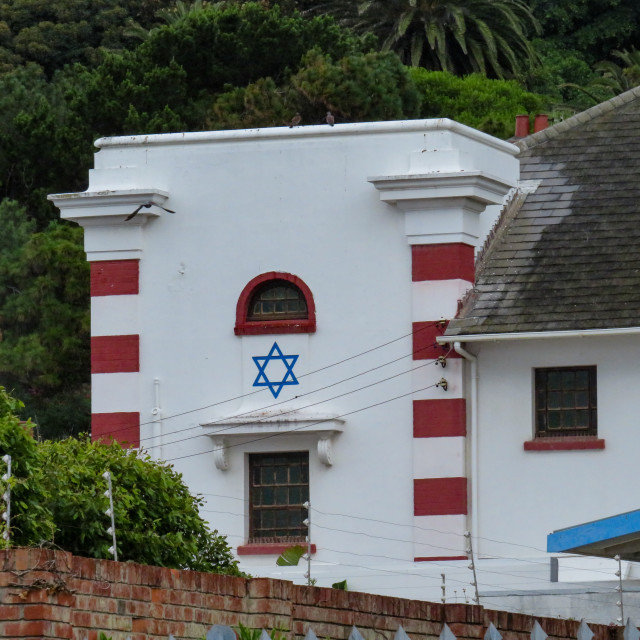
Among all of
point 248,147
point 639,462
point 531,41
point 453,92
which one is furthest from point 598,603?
point 531,41

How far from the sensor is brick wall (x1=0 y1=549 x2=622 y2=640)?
1080 cm

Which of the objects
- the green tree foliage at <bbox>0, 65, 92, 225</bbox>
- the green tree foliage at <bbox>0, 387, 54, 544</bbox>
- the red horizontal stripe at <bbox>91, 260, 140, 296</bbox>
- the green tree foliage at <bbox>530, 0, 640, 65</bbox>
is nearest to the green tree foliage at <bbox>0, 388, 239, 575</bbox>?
the green tree foliage at <bbox>0, 387, 54, 544</bbox>

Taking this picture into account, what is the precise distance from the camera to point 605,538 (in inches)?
549

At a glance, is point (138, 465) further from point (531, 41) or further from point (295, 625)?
point (531, 41)

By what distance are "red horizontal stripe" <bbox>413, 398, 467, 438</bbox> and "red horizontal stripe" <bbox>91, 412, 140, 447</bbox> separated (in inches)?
152

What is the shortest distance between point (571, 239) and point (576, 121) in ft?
9.48

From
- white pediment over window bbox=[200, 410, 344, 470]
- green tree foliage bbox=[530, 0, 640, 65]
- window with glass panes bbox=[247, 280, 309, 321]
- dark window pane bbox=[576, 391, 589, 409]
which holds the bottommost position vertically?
white pediment over window bbox=[200, 410, 344, 470]

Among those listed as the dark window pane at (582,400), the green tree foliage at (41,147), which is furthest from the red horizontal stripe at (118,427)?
the green tree foliage at (41,147)

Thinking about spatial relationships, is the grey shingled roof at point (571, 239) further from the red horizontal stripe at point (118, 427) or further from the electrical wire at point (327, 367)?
the red horizontal stripe at point (118, 427)

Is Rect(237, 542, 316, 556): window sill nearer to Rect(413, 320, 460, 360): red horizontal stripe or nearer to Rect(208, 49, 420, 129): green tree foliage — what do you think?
Rect(413, 320, 460, 360): red horizontal stripe

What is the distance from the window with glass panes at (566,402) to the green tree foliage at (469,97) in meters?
26.5

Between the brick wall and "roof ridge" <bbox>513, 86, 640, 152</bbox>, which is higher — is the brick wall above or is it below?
below

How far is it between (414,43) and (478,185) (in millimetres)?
36660

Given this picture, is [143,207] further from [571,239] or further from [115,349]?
[571,239]
